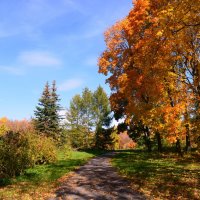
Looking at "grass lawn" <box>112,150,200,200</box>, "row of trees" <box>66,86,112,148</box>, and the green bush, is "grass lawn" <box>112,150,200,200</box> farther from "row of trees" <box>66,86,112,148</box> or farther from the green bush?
"row of trees" <box>66,86,112,148</box>

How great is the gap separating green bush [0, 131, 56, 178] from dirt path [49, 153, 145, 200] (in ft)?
11.7

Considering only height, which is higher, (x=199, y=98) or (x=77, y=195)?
(x=199, y=98)

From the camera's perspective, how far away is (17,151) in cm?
1833

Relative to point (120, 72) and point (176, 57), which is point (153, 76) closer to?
point (176, 57)

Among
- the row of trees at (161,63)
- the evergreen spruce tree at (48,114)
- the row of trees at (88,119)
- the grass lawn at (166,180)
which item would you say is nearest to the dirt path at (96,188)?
the grass lawn at (166,180)

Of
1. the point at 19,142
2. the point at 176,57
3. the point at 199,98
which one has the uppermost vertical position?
the point at 176,57

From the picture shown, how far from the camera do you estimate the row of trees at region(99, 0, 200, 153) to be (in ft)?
36.0

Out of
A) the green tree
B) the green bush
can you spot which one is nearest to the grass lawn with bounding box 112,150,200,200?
the green bush

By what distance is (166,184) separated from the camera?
45.3 ft

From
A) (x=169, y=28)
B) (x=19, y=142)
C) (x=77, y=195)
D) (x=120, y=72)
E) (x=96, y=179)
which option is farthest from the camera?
(x=120, y=72)

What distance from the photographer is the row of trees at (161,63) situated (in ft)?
36.0

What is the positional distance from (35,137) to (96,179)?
326 inches

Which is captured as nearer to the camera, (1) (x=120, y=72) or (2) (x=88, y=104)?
(1) (x=120, y=72)

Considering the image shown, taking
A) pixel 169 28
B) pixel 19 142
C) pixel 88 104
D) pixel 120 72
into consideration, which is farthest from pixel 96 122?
pixel 169 28
